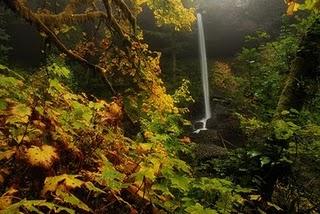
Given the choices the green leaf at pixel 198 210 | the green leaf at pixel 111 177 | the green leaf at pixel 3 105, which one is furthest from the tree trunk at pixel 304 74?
the green leaf at pixel 3 105

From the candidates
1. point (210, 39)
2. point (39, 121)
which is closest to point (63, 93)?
point (39, 121)

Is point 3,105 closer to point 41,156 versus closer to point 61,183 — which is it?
point 41,156

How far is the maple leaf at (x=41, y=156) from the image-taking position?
117 inches

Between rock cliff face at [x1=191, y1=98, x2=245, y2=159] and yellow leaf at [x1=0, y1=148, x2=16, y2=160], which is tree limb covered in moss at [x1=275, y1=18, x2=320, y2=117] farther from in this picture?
rock cliff face at [x1=191, y1=98, x2=245, y2=159]

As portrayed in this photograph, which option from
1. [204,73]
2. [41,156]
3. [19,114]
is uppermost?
[204,73]

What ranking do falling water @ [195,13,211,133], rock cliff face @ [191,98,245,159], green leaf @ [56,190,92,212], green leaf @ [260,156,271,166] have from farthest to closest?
falling water @ [195,13,211,133] < rock cliff face @ [191,98,245,159] < green leaf @ [260,156,271,166] < green leaf @ [56,190,92,212]

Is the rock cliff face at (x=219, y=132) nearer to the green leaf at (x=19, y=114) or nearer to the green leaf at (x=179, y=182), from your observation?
the green leaf at (x=179, y=182)

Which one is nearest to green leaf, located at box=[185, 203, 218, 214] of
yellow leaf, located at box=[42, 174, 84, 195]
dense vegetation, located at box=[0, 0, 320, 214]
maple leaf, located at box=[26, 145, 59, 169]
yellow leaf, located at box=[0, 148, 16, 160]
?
dense vegetation, located at box=[0, 0, 320, 214]

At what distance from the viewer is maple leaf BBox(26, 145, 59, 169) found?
2961 mm

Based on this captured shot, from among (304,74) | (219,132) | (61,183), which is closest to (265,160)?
(304,74)

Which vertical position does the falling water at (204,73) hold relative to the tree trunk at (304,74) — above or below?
above

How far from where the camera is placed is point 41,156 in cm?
302

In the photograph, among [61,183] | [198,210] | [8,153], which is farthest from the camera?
[198,210]

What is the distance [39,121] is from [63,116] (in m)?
0.48
